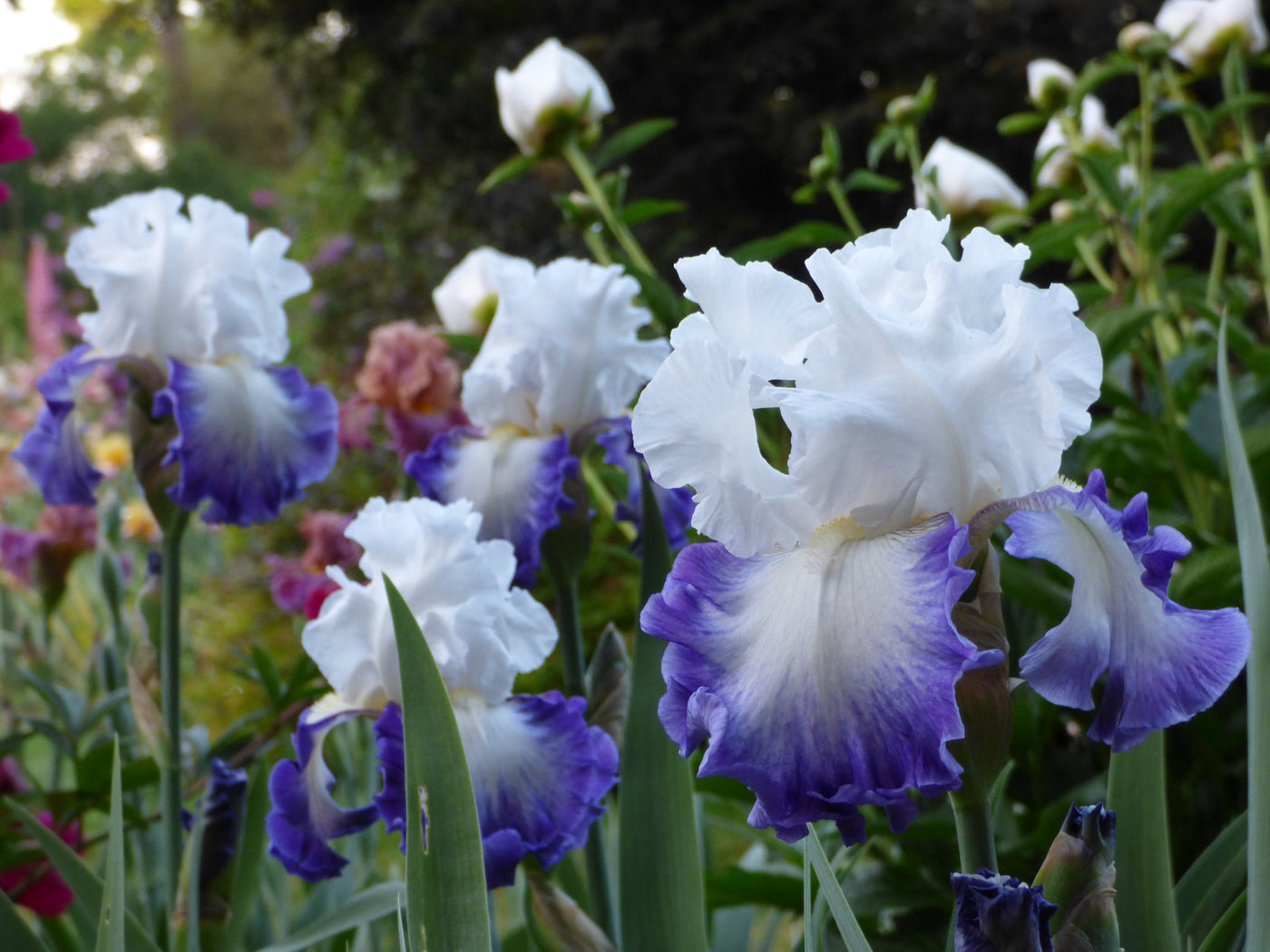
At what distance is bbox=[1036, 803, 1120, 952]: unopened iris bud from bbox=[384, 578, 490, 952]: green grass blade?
25 centimetres

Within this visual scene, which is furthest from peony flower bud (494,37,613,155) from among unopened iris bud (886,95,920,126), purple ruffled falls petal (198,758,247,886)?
purple ruffled falls petal (198,758,247,886)

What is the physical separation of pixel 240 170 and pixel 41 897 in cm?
1557

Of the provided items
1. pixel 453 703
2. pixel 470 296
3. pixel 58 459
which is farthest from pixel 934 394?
pixel 470 296

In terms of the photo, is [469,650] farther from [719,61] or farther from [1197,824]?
[719,61]

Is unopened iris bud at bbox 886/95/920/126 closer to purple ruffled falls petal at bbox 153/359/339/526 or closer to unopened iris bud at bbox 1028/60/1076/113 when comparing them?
unopened iris bud at bbox 1028/60/1076/113

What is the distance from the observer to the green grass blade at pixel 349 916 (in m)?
0.70

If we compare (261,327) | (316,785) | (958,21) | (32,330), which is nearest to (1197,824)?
(316,785)

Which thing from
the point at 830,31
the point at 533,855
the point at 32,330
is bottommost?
the point at 533,855

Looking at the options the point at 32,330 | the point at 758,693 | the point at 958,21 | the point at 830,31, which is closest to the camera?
the point at 758,693

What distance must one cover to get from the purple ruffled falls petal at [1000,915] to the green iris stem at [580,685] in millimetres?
408

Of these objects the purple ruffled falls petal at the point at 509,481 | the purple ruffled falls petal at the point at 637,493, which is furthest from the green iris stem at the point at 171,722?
the purple ruffled falls petal at the point at 637,493

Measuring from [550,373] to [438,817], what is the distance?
52 centimetres

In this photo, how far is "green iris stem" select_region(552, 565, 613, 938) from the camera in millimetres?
812

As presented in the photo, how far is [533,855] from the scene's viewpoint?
0.68 m
